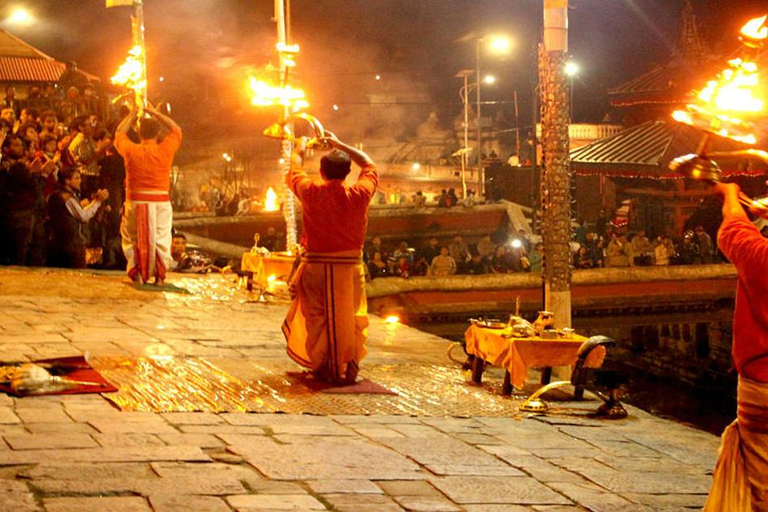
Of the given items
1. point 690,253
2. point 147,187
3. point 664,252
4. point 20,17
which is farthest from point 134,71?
point 20,17

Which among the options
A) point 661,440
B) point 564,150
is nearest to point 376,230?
point 564,150

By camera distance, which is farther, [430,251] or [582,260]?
[430,251]

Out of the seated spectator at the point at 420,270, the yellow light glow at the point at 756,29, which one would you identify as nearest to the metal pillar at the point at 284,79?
the seated spectator at the point at 420,270

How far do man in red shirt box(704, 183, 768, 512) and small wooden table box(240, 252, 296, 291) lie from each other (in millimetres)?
10868

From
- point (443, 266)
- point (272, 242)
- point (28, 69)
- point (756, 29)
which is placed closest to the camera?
point (756, 29)

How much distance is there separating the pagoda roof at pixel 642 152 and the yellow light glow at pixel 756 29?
22.1 meters

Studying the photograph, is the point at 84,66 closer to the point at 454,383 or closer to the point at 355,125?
the point at 355,125

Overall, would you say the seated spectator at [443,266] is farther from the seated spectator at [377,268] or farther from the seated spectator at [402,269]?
the seated spectator at [377,268]

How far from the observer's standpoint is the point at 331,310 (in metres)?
9.30

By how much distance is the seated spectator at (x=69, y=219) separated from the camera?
1717 cm

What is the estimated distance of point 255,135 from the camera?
48.9 m

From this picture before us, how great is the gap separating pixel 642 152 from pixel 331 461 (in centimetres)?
2488

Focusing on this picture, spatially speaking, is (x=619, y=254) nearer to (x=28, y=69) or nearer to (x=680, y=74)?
(x=680, y=74)

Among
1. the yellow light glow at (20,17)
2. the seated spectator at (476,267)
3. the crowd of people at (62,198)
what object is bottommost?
the seated spectator at (476,267)
